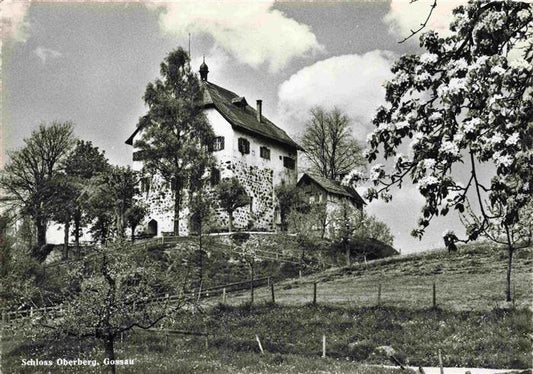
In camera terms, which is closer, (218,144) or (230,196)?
(230,196)

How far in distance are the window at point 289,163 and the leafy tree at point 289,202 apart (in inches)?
183

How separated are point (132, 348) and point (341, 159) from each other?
149ft

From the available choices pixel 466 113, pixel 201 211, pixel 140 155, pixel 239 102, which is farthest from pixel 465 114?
pixel 239 102

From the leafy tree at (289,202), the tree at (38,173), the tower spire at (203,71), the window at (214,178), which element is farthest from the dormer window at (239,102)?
the tree at (38,173)

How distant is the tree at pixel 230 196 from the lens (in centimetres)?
5134

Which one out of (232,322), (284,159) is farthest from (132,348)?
(284,159)

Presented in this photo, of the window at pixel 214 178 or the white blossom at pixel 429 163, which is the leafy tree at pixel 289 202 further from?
the white blossom at pixel 429 163

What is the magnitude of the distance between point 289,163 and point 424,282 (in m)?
29.9

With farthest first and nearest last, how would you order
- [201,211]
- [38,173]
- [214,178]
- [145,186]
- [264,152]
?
[264,152] < [145,186] < [214,178] < [38,173] < [201,211]

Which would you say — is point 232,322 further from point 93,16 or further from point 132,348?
point 93,16

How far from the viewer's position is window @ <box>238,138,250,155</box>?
56469 millimetres

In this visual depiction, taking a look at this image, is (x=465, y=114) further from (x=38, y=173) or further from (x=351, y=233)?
(x=38, y=173)

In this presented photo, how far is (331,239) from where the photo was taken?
5203 centimetres

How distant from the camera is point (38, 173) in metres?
50.9
